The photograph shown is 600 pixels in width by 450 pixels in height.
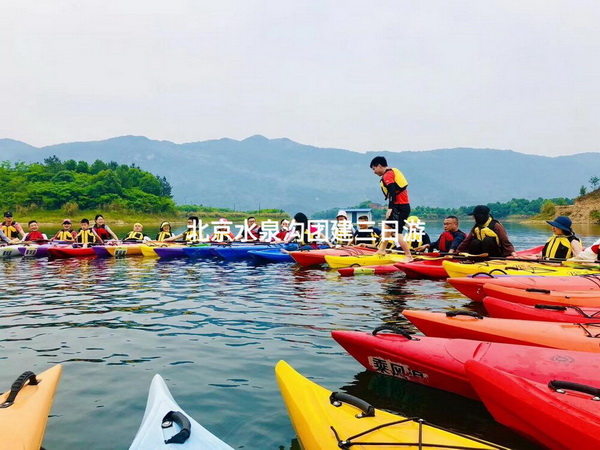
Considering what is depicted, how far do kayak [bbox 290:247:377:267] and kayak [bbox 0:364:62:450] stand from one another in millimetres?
9576

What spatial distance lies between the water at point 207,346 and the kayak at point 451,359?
21 centimetres

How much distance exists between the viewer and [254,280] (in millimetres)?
11281

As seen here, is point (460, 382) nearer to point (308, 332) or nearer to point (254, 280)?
point (308, 332)

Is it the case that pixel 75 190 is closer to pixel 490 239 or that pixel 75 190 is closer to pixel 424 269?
pixel 424 269

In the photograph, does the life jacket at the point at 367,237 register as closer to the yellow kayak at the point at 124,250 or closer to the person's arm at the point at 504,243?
the person's arm at the point at 504,243

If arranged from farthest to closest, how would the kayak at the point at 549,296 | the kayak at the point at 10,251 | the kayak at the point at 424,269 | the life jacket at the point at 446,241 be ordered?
the kayak at the point at 10,251, the life jacket at the point at 446,241, the kayak at the point at 424,269, the kayak at the point at 549,296

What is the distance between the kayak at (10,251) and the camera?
16150 millimetres

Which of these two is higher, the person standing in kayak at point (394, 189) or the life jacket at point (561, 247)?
the person standing in kayak at point (394, 189)

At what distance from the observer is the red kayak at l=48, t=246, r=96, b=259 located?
15766 mm

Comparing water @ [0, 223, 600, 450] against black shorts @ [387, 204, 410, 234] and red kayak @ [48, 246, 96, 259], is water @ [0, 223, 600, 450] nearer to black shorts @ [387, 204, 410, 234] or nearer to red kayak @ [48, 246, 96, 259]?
black shorts @ [387, 204, 410, 234]

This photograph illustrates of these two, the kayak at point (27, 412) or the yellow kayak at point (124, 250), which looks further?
the yellow kayak at point (124, 250)

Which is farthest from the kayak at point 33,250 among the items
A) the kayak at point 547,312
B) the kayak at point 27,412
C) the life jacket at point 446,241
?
the kayak at point 547,312

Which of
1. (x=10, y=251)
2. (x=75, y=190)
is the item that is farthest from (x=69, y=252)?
(x=75, y=190)

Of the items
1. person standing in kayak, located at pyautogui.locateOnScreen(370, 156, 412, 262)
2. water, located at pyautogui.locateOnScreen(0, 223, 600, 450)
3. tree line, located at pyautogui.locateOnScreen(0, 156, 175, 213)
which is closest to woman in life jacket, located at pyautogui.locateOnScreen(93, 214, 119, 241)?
water, located at pyautogui.locateOnScreen(0, 223, 600, 450)
